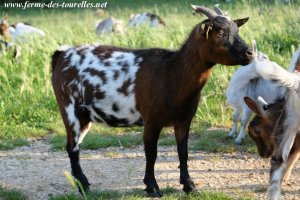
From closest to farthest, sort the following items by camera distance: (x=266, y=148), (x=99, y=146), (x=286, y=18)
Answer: (x=266, y=148) < (x=99, y=146) < (x=286, y=18)

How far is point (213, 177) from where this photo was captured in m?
7.05

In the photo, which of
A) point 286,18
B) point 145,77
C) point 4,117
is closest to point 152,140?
point 145,77

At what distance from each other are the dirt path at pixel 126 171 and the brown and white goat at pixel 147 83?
429mm

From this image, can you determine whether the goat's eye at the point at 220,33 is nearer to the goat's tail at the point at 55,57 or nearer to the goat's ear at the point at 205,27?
the goat's ear at the point at 205,27

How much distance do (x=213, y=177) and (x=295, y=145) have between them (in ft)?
4.14

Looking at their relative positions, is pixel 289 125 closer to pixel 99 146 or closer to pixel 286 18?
pixel 99 146

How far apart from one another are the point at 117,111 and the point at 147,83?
483 millimetres

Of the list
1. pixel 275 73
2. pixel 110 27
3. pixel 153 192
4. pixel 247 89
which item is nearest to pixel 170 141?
pixel 247 89

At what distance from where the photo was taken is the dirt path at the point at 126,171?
6723 millimetres

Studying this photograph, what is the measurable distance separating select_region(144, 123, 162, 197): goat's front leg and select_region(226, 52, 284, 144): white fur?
73.8 inches

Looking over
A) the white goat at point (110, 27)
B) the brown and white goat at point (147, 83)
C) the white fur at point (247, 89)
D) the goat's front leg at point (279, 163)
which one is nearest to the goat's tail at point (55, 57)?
the brown and white goat at point (147, 83)

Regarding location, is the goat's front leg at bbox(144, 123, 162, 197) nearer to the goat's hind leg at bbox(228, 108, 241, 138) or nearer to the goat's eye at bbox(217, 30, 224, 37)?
the goat's eye at bbox(217, 30, 224, 37)

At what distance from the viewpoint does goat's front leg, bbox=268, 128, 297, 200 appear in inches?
228

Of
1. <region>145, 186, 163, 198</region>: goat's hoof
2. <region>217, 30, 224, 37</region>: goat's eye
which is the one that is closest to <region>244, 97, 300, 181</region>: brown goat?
<region>217, 30, 224, 37</region>: goat's eye
